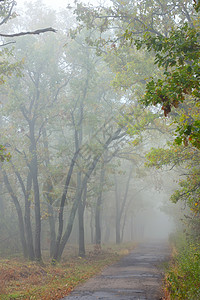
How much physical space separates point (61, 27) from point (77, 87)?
41.6 ft

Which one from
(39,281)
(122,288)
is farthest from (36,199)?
(122,288)

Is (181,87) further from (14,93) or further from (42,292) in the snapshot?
(14,93)

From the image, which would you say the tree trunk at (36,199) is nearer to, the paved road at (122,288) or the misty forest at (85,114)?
the misty forest at (85,114)

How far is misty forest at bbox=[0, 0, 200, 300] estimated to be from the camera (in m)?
7.36

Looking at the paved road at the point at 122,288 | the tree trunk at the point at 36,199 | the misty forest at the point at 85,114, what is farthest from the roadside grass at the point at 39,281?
the tree trunk at the point at 36,199

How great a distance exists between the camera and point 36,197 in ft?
60.9

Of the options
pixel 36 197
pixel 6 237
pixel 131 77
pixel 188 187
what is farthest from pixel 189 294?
pixel 6 237

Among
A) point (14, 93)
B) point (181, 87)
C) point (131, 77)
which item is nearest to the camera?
point (181, 87)

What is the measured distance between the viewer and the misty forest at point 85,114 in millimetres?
7355

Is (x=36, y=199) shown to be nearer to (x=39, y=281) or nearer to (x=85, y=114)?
(x=85, y=114)

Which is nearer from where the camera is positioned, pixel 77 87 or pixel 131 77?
pixel 131 77

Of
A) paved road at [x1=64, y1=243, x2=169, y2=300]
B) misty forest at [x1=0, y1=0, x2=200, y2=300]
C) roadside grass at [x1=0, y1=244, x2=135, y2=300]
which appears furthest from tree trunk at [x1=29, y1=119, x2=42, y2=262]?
paved road at [x1=64, y1=243, x2=169, y2=300]

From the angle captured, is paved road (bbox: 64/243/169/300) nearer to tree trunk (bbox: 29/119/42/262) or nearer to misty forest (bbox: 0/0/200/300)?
misty forest (bbox: 0/0/200/300)

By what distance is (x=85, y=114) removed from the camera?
19.6 meters
